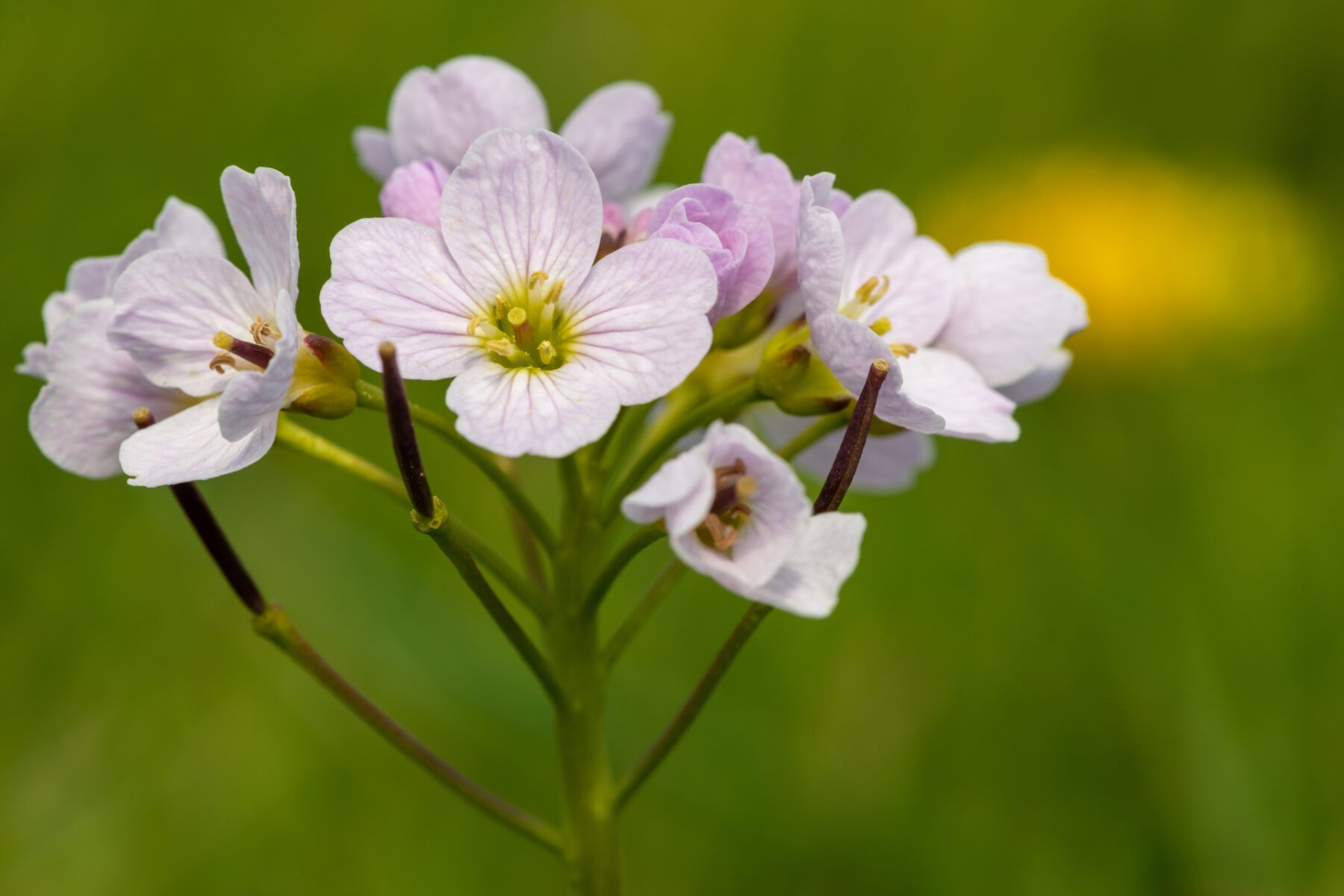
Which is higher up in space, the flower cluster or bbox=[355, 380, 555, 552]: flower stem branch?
the flower cluster

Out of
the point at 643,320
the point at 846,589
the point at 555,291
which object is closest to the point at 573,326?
the point at 555,291

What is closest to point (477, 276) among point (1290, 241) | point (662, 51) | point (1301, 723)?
point (1301, 723)

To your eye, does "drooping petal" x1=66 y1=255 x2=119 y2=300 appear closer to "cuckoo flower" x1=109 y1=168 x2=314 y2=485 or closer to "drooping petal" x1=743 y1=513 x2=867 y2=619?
"cuckoo flower" x1=109 y1=168 x2=314 y2=485

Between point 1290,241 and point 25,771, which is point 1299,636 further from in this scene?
point 25,771

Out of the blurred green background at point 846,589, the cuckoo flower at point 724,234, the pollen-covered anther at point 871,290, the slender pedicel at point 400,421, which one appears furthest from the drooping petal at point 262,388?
the blurred green background at point 846,589

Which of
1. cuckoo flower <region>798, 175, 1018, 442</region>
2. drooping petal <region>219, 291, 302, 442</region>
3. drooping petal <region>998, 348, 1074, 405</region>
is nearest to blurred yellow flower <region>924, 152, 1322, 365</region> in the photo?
drooping petal <region>998, 348, 1074, 405</region>

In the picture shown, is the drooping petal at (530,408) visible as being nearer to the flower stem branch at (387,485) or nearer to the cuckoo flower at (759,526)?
the cuckoo flower at (759,526)

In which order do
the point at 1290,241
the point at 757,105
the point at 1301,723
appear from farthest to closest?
1. the point at 757,105
2. the point at 1290,241
3. the point at 1301,723
